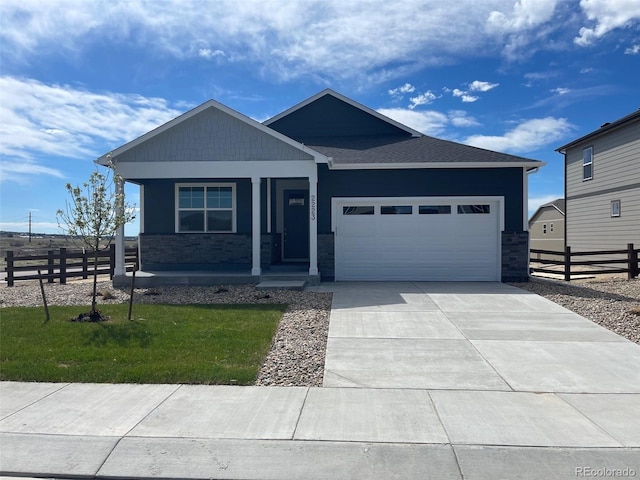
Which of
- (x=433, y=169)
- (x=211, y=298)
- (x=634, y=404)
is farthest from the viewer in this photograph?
(x=433, y=169)

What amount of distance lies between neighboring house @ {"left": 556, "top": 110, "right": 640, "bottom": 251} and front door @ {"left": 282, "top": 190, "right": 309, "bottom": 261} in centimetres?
1267

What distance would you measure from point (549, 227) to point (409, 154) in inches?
825

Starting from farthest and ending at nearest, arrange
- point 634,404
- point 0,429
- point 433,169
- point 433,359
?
point 433,169 → point 433,359 → point 634,404 → point 0,429

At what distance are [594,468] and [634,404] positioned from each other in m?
1.73

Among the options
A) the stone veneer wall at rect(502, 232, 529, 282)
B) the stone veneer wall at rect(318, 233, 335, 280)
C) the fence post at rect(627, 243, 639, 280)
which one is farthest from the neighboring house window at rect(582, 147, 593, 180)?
the stone veneer wall at rect(318, 233, 335, 280)

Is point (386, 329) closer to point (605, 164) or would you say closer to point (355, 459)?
point (355, 459)

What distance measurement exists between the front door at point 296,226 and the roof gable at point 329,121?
316cm

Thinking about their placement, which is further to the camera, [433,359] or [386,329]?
[386,329]

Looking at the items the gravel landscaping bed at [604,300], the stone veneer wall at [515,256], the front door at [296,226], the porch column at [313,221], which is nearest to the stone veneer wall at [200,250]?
the front door at [296,226]

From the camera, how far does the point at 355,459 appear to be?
3.83 m

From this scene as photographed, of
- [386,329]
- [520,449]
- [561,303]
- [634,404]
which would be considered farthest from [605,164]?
[520,449]

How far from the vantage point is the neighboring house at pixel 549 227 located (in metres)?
29.6

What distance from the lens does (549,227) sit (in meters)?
31.5

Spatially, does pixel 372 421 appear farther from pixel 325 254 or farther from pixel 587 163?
pixel 587 163
